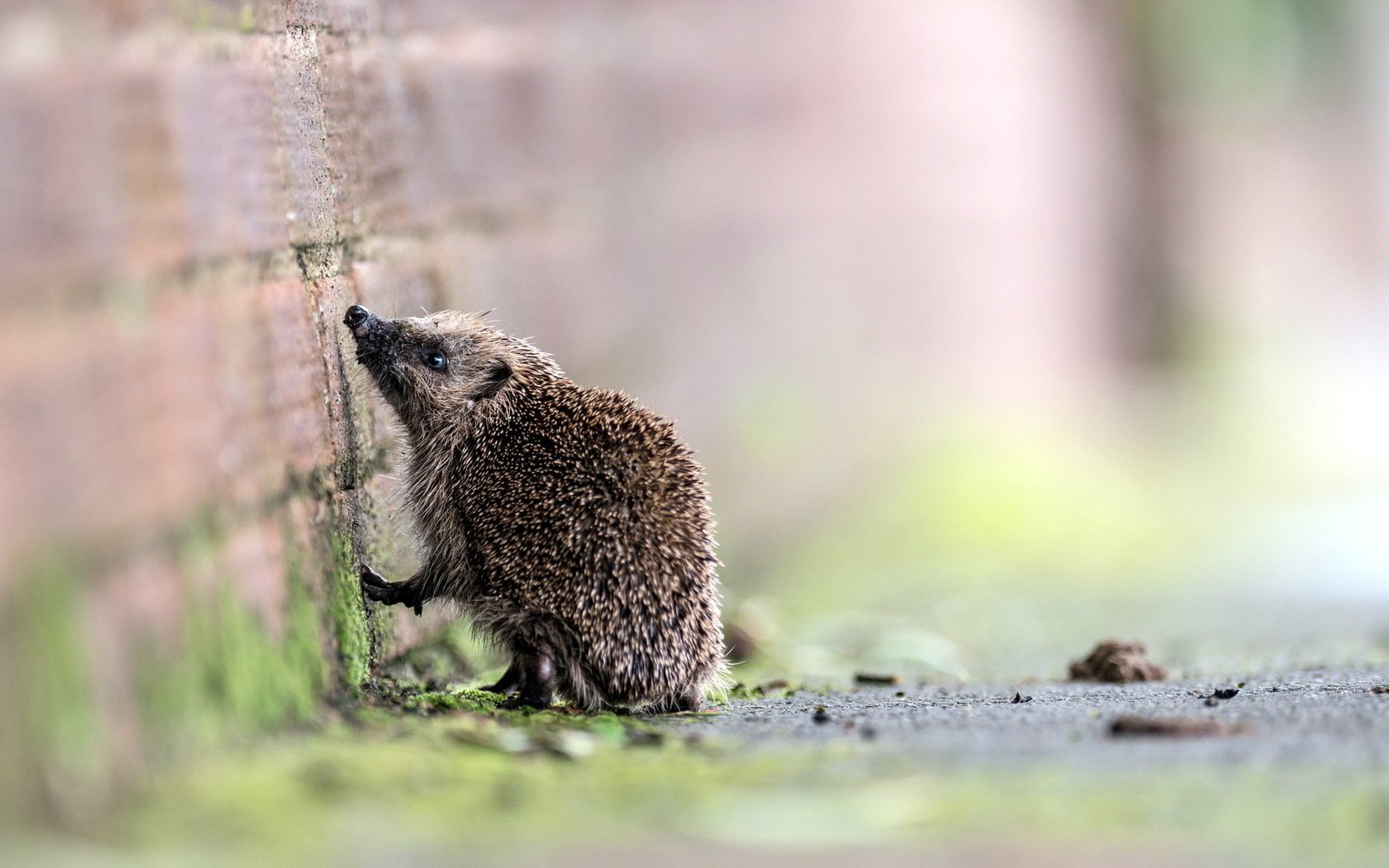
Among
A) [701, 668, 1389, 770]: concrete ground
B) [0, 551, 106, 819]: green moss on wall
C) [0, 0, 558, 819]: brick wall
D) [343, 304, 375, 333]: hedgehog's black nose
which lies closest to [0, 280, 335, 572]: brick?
[0, 0, 558, 819]: brick wall

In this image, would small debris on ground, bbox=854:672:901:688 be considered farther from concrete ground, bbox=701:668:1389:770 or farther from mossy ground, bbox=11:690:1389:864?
mossy ground, bbox=11:690:1389:864

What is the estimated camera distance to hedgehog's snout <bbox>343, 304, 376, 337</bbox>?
5062 mm

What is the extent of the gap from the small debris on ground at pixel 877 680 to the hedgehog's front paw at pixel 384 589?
1.82 m

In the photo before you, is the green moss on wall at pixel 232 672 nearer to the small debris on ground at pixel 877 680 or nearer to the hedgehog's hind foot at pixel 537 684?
the hedgehog's hind foot at pixel 537 684

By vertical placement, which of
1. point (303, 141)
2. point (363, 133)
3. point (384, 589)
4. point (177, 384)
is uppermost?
point (363, 133)

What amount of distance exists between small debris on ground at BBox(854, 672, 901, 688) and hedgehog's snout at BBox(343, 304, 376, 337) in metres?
2.21

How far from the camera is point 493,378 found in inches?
212

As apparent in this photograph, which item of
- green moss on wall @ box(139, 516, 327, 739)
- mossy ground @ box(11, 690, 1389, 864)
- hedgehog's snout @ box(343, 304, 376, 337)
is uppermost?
hedgehog's snout @ box(343, 304, 376, 337)

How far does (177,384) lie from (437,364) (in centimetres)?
173

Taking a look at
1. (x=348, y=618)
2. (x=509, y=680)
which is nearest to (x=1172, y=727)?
(x=509, y=680)

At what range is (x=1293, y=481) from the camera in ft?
61.1

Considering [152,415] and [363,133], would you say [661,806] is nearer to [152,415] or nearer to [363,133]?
[152,415]

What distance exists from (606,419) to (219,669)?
162 centimetres

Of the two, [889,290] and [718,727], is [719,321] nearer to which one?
[889,290]
